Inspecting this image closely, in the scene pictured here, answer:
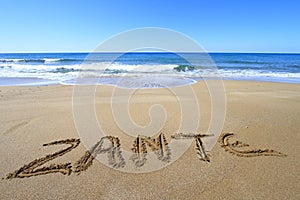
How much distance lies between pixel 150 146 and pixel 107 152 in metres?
0.71

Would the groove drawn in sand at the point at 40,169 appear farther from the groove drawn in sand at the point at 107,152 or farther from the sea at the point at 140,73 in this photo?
the sea at the point at 140,73

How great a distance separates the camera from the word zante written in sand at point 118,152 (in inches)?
114

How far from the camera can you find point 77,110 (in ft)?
18.7

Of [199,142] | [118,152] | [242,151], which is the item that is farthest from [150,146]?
[242,151]

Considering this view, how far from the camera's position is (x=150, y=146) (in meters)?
3.59

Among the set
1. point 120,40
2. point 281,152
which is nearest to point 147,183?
point 281,152

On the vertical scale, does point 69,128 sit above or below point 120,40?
below

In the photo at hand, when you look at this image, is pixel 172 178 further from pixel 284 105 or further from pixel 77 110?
pixel 284 105

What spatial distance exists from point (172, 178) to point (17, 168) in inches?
82.4

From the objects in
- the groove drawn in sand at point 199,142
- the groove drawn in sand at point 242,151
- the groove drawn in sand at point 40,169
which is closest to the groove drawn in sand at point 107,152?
the groove drawn in sand at point 40,169

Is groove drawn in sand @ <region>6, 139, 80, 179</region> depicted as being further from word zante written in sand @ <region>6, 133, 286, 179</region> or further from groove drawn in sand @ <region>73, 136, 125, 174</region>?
groove drawn in sand @ <region>73, 136, 125, 174</region>

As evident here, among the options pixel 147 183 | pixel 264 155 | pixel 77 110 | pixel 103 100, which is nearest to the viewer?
pixel 147 183

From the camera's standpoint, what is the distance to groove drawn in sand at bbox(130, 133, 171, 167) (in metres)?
3.17

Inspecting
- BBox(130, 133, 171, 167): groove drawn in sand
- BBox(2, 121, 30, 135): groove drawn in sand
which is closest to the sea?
BBox(2, 121, 30, 135): groove drawn in sand
